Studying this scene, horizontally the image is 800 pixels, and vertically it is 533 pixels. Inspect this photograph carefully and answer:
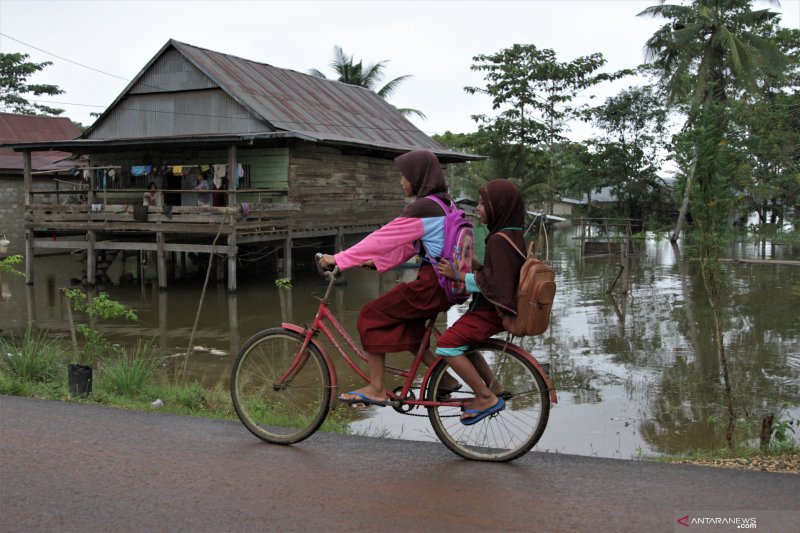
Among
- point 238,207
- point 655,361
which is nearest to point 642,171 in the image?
point 238,207

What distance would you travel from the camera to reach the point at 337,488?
3885 mm

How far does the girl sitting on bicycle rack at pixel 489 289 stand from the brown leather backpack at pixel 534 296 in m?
0.11

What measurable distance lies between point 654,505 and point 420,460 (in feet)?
4.26

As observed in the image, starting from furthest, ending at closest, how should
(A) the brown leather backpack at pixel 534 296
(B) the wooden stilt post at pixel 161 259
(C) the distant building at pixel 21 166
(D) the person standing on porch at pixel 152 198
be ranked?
(C) the distant building at pixel 21 166, (D) the person standing on porch at pixel 152 198, (B) the wooden stilt post at pixel 161 259, (A) the brown leather backpack at pixel 534 296

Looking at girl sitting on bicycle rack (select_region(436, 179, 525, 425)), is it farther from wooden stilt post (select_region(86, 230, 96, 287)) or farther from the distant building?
the distant building

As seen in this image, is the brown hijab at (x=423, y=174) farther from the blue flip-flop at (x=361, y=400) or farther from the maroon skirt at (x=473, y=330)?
the blue flip-flop at (x=361, y=400)

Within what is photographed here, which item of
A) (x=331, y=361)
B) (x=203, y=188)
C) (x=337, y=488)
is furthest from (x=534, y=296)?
(x=203, y=188)

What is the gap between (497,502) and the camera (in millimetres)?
3693

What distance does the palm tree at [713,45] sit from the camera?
2939 cm

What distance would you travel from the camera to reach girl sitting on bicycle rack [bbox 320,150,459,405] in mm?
4328

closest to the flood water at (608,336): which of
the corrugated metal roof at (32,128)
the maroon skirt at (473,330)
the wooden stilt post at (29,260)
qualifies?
the wooden stilt post at (29,260)

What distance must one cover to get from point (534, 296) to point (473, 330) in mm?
434

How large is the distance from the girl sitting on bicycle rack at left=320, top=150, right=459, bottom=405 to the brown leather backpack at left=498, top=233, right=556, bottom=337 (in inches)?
19.7

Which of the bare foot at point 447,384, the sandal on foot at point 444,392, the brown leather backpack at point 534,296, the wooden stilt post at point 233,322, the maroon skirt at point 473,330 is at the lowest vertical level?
the wooden stilt post at point 233,322
